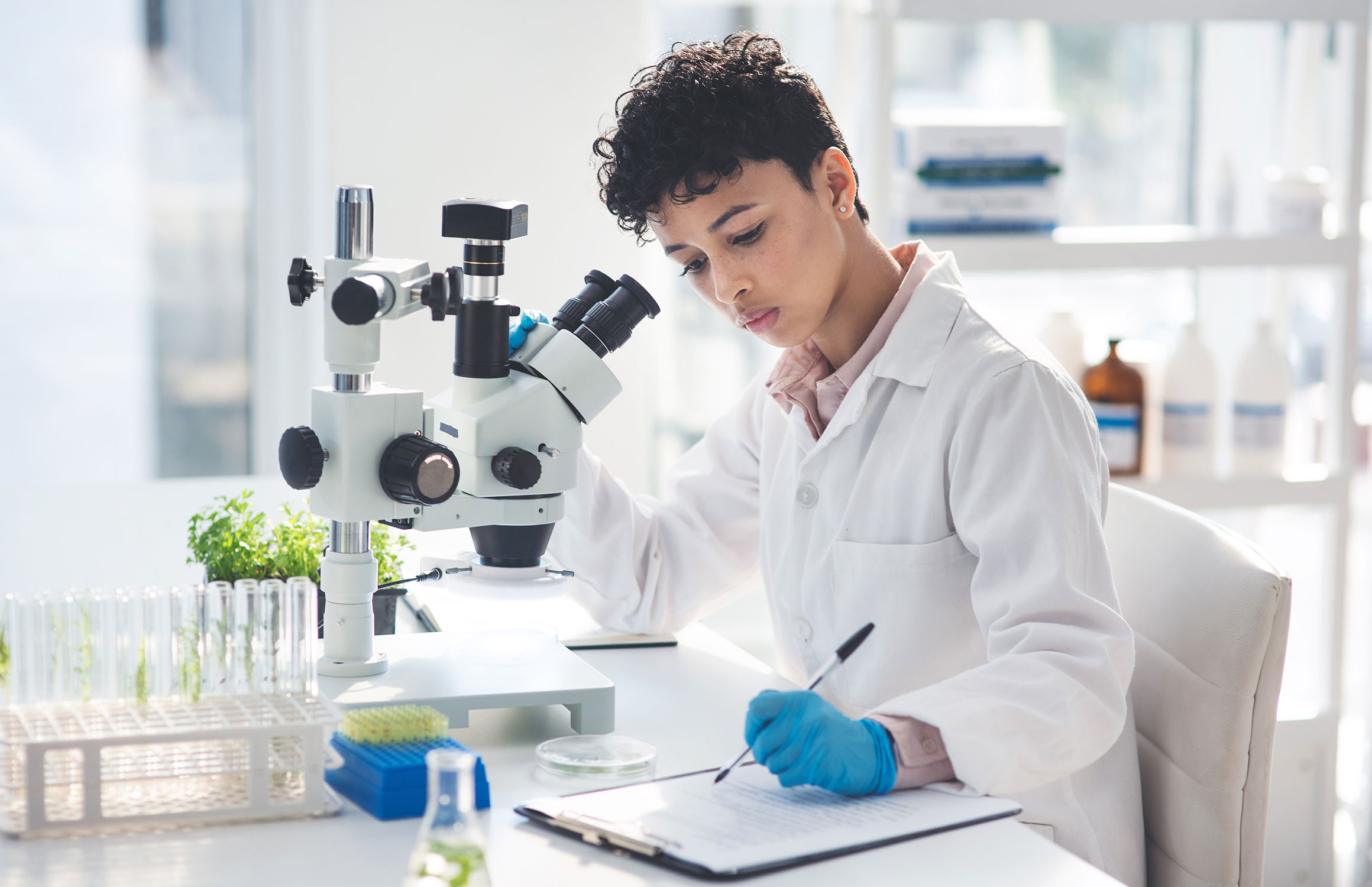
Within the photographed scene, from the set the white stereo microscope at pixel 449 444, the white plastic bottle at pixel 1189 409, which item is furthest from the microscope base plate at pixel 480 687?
the white plastic bottle at pixel 1189 409

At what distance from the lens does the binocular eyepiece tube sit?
4.25 feet

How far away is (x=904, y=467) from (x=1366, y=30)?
60.0 inches

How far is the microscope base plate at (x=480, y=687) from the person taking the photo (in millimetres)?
1192

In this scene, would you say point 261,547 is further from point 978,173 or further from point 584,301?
point 978,173

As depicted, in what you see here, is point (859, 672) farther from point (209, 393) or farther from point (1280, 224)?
point (209, 393)

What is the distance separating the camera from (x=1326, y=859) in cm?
235

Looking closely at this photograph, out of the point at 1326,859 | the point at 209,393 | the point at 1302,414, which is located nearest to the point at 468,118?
the point at 209,393

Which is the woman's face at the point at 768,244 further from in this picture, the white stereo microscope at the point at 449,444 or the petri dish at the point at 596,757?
the petri dish at the point at 596,757

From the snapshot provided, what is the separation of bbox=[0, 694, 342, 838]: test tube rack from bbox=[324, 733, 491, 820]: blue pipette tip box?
24 mm

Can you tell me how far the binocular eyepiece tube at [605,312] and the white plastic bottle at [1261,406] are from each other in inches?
55.8

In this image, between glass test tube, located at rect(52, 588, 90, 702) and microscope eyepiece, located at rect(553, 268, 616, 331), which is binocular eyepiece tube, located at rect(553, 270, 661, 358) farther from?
glass test tube, located at rect(52, 588, 90, 702)

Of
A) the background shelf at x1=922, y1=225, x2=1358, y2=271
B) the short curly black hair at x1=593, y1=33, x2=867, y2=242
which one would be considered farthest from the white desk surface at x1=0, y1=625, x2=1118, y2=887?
the background shelf at x1=922, y1=225, x2=1358, y2=271

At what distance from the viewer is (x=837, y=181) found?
4.87 ft

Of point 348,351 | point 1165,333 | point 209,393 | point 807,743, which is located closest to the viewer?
point 807,743
